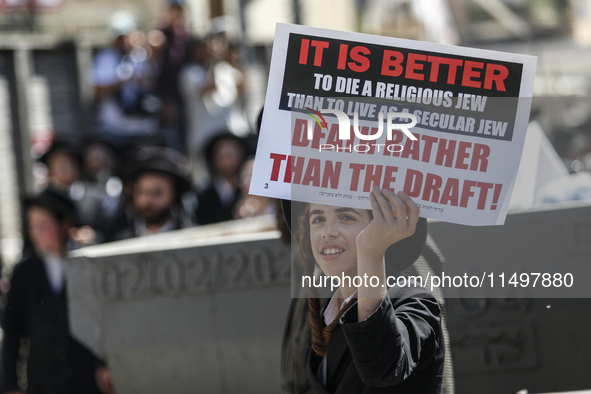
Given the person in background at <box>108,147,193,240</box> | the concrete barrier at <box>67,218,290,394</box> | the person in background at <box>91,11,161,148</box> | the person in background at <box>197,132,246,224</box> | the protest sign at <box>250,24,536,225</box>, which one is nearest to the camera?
the protest sign at <box>250,24,536,225</box>

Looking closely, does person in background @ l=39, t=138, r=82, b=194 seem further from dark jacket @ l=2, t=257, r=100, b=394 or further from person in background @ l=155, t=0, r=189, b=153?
dark jacket @ l=2, t=257, r=100, b=394

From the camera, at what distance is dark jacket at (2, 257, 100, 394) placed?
157 inches

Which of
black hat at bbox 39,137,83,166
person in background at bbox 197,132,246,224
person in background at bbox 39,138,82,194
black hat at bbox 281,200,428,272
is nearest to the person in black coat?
person in background at bbox 197,132,246,224

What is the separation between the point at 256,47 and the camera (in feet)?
34.1

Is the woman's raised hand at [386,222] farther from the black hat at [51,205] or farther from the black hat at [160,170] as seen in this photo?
the black hat at [160,170]

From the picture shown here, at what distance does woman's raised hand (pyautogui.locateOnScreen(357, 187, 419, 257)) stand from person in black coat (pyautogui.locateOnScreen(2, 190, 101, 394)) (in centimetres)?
253

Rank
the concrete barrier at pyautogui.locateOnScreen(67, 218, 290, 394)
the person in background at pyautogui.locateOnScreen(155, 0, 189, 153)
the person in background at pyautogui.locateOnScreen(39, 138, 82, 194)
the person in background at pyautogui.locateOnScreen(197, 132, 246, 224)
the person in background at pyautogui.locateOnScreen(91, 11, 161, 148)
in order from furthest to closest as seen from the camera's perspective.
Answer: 1. the person in background at pyautogui.locateOnScreen(155, 0, 189, 153)
2. the person in background at pyautogui.locateOnScreen(91, 11, 161, 148)
3. the person in background at pyautogui.locateOnScreen(39, 138, 82, 194)
4. the person in background at pyautogui.locateOnScreen(197, 132, 246, 224)
5. the concrete barrier at pyautogui.locateOnScreen(67, 218, 290, 394)

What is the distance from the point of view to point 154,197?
507 centimetres

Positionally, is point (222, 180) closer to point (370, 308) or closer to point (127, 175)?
point (127, 175)

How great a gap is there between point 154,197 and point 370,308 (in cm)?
362

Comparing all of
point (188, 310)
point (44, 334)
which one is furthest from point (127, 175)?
point (188, 310)

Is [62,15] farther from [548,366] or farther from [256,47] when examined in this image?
[548,366]

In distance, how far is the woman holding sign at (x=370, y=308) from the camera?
162cm

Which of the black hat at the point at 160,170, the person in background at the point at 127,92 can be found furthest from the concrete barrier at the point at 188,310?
the person in background at the point at 127,92
